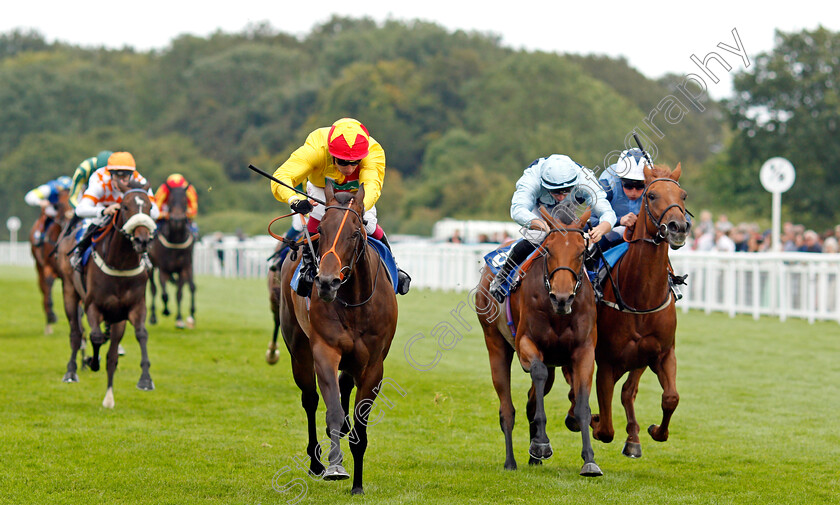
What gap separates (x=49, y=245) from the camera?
48.9ft

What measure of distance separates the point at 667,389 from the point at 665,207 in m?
1.21

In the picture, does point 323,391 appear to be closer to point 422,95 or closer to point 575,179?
point 575,179

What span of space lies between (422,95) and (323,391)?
207ft

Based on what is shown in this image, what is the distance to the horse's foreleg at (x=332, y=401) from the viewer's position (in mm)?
5590

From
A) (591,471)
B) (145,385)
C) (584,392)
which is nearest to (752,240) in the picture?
(145,385)

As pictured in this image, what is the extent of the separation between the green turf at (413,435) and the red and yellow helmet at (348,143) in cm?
205

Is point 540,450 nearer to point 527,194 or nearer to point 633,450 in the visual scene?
point 633,450

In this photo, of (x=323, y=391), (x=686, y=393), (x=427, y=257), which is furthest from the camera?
(x=427, y=257)

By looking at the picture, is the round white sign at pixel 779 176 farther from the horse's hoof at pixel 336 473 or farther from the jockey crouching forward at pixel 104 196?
the horse's hoof at pixel 336 473

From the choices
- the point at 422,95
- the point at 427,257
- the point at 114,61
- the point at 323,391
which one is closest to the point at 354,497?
the point at 323,391

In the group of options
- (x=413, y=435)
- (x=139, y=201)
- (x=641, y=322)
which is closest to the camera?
(x=641, y=322)

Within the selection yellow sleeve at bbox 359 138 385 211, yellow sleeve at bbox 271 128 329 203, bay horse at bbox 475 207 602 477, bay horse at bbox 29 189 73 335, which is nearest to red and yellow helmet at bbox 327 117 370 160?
yellow sleeve at bbox 359 138 385 211

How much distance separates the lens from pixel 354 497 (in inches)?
237

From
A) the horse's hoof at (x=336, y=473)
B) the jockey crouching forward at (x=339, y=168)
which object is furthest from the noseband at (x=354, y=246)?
the horse's hoof at (x=336, y=473)
